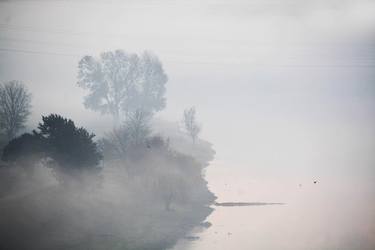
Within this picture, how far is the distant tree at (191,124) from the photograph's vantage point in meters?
118

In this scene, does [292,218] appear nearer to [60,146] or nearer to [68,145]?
[68,145]

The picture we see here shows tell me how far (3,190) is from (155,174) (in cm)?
2346

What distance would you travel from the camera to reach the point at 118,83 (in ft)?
393

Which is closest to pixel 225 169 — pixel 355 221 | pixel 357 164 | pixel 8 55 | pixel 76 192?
pixel 357 164

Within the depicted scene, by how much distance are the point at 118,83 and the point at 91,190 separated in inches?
2226

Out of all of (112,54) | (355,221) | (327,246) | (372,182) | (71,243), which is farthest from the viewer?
(112,54)

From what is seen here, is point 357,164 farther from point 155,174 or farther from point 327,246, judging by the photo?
point 155,174

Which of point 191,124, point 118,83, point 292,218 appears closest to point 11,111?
point 118,83

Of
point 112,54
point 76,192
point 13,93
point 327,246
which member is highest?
point 112,54

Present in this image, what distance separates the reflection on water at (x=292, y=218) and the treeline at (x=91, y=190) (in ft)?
15.2

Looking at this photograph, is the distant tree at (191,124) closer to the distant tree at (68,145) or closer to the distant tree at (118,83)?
the distant tree at (118,83)

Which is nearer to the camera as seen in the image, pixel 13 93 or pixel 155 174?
pixel 155 174

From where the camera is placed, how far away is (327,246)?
6131cm

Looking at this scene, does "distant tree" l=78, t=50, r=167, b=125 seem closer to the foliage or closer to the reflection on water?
the reflection on water
